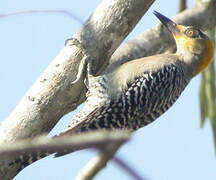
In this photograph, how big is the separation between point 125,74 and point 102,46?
663 millimetres

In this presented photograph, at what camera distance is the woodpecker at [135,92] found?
4.20m

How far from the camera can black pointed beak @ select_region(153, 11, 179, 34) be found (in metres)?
4.90

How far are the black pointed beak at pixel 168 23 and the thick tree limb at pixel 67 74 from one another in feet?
3.29

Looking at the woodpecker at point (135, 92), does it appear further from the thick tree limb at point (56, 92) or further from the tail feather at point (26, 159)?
the thick tree limb at point (56, 92)

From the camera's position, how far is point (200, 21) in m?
4.97

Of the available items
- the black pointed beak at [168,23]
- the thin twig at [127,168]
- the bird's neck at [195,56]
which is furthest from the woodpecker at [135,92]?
the thin twig at [127,168]

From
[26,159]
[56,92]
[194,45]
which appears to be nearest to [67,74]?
[56,92]

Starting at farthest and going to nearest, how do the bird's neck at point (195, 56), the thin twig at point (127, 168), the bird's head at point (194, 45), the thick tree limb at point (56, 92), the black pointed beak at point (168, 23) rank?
the bird's neck at point (195, 56) → the bird's head at point (194, 45) → the black pointed beak at point (168, 23) → the thick tree limb at point (56, 92) → the thin twig at point (127, 168)

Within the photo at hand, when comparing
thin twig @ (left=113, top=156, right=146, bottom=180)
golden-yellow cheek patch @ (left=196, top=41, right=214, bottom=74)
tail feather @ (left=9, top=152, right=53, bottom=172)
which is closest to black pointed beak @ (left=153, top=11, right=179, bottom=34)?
golden-yellow cheek patch @ (left=196, top=41, right=214, bottom=74)

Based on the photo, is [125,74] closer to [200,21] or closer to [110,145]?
Answer: [200,21]

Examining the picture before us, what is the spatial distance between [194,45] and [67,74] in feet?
6.32

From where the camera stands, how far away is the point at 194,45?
5.35 m

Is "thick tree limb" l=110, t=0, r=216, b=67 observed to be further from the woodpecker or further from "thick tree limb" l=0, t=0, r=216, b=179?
"thick tree limb" l=0, t=0, r=216, b=179

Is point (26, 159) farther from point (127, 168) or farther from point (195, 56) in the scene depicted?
point (127, 168)
